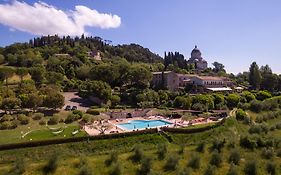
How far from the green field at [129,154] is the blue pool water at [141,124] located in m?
4.12

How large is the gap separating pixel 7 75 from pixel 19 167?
36.0 metres

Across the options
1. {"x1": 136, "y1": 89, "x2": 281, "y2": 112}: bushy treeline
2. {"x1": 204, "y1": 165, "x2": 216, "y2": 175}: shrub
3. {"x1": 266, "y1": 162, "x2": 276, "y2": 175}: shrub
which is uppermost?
{"x1": 136, "y1": 89, "x2": 281, "y2": 112}: bushy treeline

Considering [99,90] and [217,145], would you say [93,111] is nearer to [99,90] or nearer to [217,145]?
[99,90]

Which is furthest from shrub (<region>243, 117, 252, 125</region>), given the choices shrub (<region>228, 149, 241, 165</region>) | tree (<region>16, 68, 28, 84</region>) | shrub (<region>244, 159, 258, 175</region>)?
tree (<region>16, 68, 28, 84</region>)

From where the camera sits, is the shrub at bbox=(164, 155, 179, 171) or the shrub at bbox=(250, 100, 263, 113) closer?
the shrub at bbox=(164, 155, 179, 171)

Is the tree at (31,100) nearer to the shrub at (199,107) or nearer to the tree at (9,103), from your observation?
the tree at (9,103)

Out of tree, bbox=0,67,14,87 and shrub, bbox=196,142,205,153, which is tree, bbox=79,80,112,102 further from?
shrub, bbox=196,142,205,153

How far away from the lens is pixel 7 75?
172 feet

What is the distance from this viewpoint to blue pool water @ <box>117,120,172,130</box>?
3434cm

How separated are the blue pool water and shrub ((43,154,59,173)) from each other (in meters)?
12.6

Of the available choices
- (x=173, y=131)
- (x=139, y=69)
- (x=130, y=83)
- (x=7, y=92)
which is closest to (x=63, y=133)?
(x=173, y=131)

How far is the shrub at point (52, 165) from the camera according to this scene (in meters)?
21.3

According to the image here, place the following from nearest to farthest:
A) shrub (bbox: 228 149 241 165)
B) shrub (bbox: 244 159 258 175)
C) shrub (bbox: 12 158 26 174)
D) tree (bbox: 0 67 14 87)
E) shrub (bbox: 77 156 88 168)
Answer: shrub (bbox: 12 158 26 174)
shrub (bbox: 77 156 88 168)
shrub (bbox: 244 159 258 175)
shrub (bbox: 228 149 241 165)
tree (bbox: 0 67 14 87)

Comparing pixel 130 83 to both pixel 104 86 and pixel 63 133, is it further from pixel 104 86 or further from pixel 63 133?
pixel 63 133
